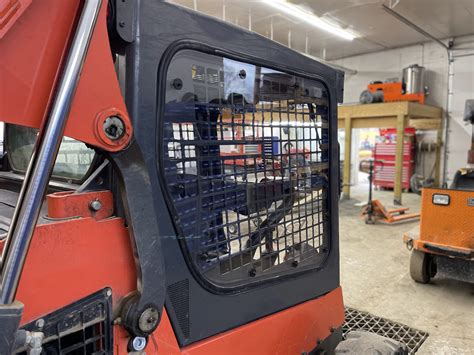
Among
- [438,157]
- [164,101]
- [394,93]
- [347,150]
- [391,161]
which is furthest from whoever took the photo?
[391,161]

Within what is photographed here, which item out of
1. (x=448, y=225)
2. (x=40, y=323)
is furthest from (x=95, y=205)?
(x=448, y=225)

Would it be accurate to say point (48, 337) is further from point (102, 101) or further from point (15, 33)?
point (15, 33)

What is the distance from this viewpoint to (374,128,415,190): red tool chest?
8938 mm

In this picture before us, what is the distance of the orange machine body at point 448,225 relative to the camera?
3.12 m

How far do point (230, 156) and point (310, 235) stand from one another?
0.56m

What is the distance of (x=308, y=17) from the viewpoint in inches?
262

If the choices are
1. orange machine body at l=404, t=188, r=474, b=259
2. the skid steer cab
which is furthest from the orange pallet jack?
the skid steer cab

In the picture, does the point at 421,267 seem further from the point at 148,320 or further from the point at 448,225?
the point at 148,320

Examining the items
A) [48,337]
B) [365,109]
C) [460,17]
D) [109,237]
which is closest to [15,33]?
[109,237]

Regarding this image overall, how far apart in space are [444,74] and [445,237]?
6.76m

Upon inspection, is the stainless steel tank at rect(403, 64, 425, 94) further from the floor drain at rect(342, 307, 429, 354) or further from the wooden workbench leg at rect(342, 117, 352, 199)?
the floor drain at rect(342, 307, 429, 354)

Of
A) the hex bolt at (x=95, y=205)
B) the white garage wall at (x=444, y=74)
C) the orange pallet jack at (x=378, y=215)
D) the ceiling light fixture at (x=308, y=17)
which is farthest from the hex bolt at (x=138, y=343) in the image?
the white garage wall at (x=444, y=74)

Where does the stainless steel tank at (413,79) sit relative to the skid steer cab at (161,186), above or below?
above

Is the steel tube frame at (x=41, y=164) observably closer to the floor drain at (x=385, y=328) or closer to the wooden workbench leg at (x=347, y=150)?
the floor drain at (x=385, y=328)
